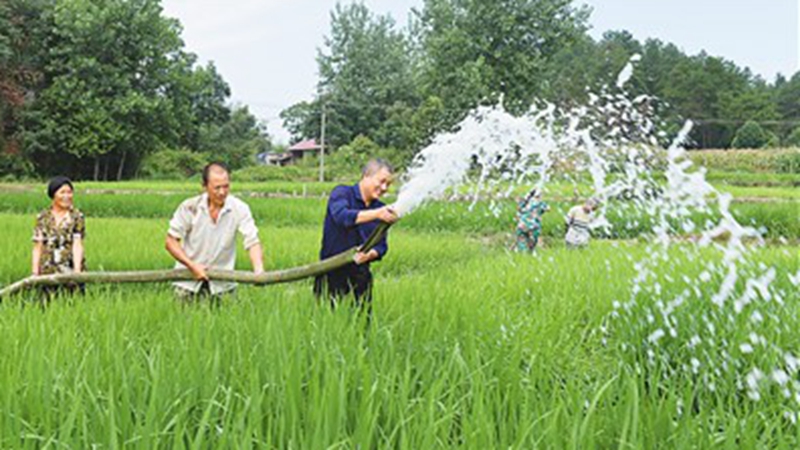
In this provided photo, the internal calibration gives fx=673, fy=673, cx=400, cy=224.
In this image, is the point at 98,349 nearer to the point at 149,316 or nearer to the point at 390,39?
the point at 149,316

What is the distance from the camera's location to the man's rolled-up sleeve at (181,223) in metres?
3.75

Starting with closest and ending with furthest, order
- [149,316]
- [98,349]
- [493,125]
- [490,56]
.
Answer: [98,349] → [149,316] → [493,125] → [490,56]

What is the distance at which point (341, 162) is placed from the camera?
32875 millimetres

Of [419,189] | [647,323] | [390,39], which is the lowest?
[647,323]

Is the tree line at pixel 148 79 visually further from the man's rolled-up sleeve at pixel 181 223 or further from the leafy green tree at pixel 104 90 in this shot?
the man's rolled-up sleeve at pixel 181 223

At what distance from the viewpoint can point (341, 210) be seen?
3348 mm

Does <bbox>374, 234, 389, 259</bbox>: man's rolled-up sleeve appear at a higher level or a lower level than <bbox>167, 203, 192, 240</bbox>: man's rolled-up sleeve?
lower

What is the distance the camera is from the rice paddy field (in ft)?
5.71

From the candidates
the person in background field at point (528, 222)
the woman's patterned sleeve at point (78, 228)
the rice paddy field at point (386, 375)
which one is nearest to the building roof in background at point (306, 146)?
the person in background field at point (528, 222)

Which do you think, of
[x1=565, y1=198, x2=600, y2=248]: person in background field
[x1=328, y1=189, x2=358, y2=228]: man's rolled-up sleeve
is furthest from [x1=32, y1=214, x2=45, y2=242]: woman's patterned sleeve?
[x1=565, y1=198, x2=600, y2=248]: person in background field

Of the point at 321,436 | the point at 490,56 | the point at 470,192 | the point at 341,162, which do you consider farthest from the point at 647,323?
the point at 341,162

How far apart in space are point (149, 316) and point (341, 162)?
29.8 meters

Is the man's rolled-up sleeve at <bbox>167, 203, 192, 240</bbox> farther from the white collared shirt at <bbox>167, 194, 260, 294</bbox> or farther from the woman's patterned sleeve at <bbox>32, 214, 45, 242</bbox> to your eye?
the woman's patterned sleeve at <bbox>32, 214, 45, 242</bbox>

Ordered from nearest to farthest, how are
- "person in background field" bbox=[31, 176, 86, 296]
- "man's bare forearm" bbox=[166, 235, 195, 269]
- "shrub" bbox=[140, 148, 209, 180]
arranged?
"man's bare forearm" bbox=[166, 235, 195, 269]
"person in background field" bbox=[31, 176, 86, 296]
"shrub" bbox=[140, 148, 209, 180]
